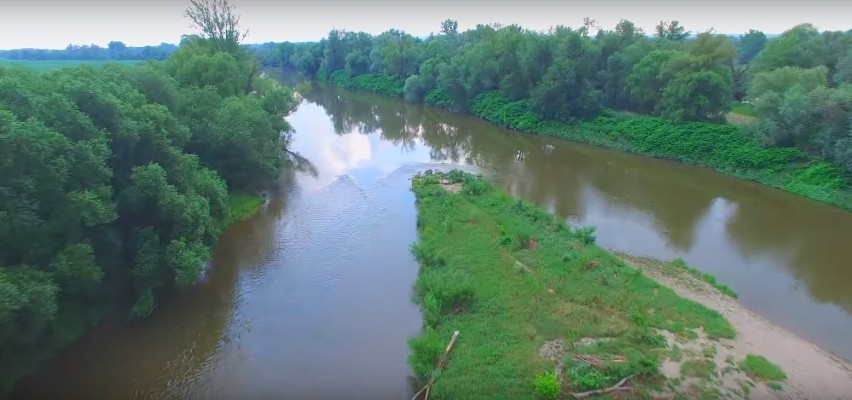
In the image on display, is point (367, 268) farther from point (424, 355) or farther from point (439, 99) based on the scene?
point (439, 99)

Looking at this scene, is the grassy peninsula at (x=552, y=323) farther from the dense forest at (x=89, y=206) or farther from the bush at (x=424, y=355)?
the dense forest at (x=89, y=206)

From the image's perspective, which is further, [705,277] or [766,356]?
[705,277]

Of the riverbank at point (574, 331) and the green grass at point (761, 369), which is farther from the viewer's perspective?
the green grass at point (761, 369)

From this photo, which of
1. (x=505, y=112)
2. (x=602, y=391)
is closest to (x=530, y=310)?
(x=602, y=391)

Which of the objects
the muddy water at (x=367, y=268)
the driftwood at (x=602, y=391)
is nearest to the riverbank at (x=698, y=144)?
the muddy water at (x=367, y=268)

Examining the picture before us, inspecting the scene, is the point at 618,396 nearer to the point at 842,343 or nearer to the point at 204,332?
the point at 842,343

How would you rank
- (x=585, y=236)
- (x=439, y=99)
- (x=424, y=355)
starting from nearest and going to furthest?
(x=424, y=355), (x=585, y=236), (x=439, y=99)

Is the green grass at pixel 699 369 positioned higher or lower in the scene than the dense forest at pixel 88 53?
lower
